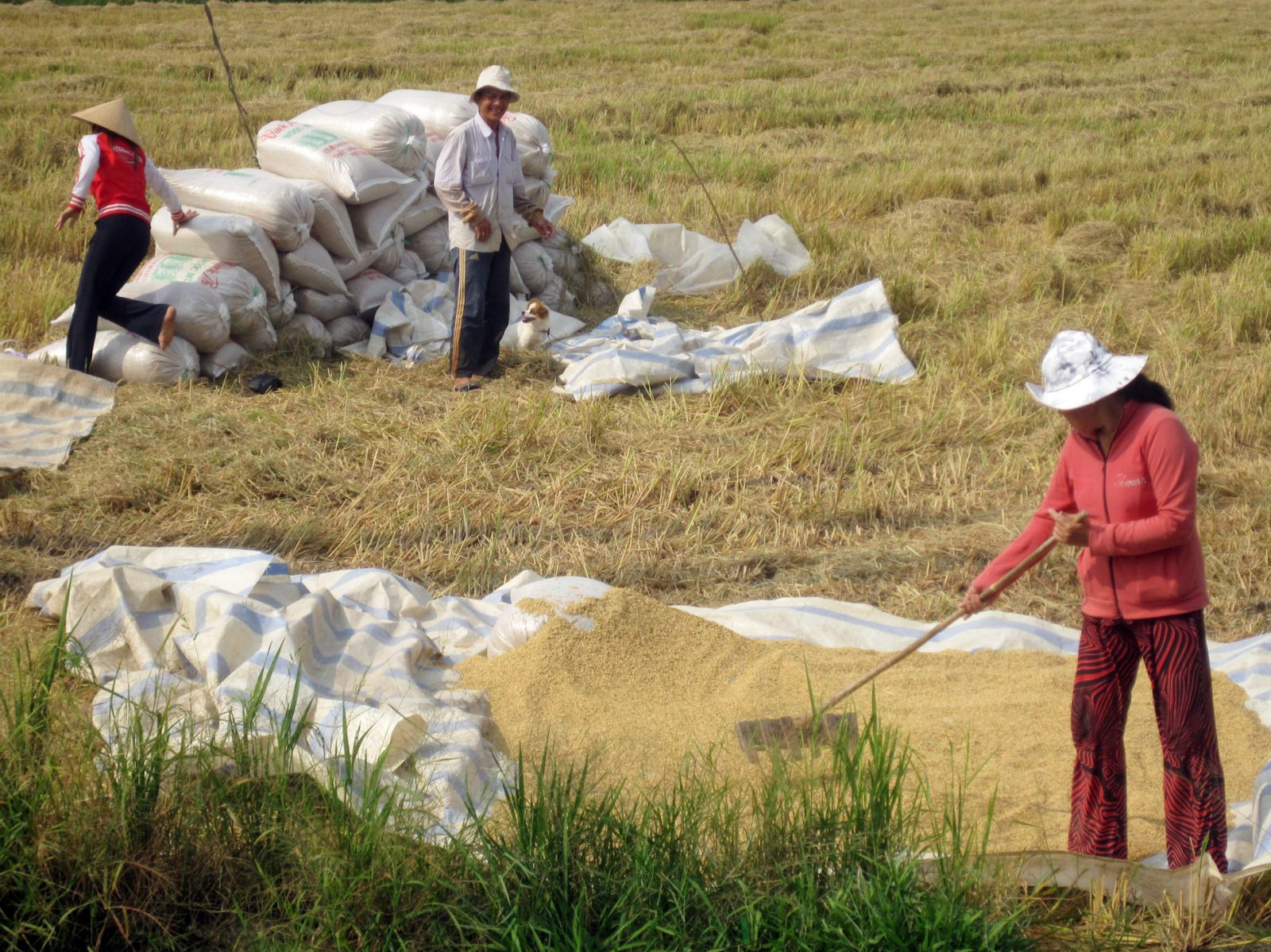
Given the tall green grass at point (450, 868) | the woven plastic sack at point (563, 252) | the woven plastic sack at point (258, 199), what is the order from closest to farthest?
the tall green grass at point (450, 868) → the woven plastic sack at point (258, 199) → the woven plastic sack at point (563, 252)

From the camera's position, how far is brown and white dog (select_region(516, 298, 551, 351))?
627cm

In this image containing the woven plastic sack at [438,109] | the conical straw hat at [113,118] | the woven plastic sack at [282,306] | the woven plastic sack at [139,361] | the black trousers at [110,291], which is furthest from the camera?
the woven plastic sack at [438,109]

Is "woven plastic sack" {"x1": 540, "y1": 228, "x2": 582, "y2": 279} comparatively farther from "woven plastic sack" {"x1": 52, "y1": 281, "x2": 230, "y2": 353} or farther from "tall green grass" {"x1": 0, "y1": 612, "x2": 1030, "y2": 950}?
"tall green grass" {"x1": 0, "y1": 612, "x2": 1030, "y2": 950}

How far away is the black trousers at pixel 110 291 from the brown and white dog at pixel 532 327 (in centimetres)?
177

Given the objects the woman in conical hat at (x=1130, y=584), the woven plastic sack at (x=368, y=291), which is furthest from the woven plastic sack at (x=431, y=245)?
the woman in conical hat at (x=1130, y=584)

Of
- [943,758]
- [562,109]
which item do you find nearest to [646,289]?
[943,758]

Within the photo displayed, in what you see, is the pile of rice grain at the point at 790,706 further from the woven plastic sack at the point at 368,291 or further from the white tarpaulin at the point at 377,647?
the woven plastic sack at the point at 368,291

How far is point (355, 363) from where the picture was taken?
5.97 metres

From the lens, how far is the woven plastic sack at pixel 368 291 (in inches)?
249

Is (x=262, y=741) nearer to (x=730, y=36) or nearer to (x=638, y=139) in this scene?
(x=638, y=139)

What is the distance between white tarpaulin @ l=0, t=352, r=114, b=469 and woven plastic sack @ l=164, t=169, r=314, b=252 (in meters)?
1.08

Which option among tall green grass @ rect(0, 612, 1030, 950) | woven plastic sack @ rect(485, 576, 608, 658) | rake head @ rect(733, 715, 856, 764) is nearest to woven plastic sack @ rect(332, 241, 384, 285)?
woven plastic sack @ rect(485, 576, 608, 658)

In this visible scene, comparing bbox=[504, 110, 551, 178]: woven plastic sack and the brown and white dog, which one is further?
bbox=[504, 110, 551, 178]: woven plastic sack

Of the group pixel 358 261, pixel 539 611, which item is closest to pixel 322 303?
pixel 358 261
